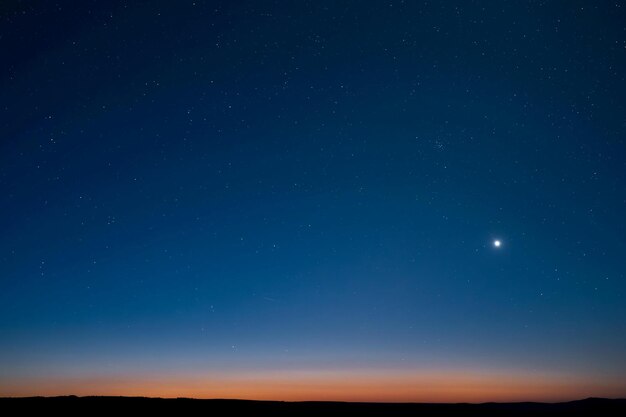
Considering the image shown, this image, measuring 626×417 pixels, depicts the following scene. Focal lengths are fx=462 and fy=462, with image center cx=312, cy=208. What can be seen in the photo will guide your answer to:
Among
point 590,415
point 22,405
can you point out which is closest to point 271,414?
point 22,405

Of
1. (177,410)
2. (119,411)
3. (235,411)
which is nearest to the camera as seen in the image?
(119,411)

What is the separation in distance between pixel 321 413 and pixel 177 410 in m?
8.74

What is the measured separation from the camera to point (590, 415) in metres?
30.1

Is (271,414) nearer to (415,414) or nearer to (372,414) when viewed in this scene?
(372,414)

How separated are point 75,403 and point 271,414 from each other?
1230 centimetres

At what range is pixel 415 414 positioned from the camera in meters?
31.4

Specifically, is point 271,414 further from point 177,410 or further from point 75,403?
point 75,403

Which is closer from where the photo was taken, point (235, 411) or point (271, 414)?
point (271, 414)

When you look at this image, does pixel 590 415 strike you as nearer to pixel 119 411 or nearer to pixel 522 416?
pixel 522 416

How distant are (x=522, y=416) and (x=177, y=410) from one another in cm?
2267

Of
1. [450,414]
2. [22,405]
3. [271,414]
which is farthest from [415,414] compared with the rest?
[22,405]

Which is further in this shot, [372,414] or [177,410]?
[372,414]

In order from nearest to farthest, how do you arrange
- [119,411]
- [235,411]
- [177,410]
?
[119,411]
[177,410]
[235,411]

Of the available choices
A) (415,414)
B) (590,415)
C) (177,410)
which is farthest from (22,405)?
(590,415)
